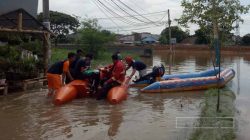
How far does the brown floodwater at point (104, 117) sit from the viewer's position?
8484 mm

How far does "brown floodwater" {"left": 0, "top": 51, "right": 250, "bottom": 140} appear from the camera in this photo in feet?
27.8

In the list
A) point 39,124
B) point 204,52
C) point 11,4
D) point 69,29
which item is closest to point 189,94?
point 39,124

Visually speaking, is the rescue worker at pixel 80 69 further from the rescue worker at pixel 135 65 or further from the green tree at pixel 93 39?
the green tree at pixel 93 39

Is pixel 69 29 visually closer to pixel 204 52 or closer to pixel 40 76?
pixel 204 52

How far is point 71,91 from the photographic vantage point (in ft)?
42.0

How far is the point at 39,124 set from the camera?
9.52 m

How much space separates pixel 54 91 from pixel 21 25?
286 centimetres

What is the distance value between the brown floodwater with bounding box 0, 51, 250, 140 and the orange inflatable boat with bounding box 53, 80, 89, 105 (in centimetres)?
26

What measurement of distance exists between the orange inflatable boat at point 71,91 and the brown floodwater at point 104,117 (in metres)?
0.26

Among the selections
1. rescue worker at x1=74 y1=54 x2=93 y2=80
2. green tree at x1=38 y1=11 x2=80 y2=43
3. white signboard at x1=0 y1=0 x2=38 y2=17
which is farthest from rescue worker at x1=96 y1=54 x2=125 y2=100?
green tree at x1=38 y1=11 x2=80 y2=43

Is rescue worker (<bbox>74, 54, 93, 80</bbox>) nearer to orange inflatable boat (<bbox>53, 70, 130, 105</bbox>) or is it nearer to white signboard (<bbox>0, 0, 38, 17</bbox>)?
orange inflatable boat (<bbox>53, 70, 130, 105</bbox>)

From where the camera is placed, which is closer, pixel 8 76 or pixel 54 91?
pixel 54 91

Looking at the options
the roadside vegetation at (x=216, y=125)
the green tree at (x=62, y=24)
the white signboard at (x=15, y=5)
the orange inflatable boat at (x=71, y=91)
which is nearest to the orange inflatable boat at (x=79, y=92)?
the orange inflatable boat at (x=71, y=91)

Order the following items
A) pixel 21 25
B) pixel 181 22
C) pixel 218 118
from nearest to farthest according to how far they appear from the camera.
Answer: pixel 218 118 < pixel 21 25 < pixel 181 22
